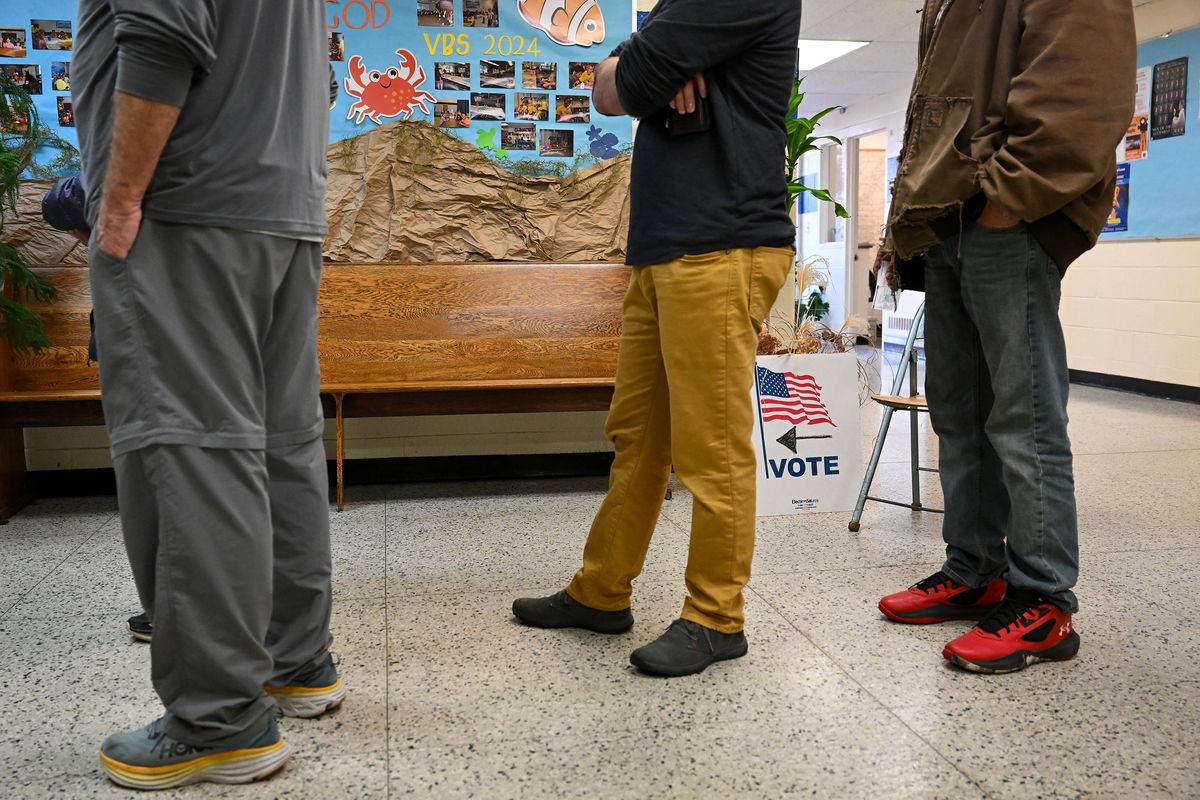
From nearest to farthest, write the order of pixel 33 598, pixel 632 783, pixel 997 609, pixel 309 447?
pixel 632 783 → pixel 309 447 → pixel 997 609 → pixel 33 598

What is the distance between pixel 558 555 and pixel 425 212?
5.39 feet

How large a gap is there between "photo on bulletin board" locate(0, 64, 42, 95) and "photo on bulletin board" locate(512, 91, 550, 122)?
174 cm

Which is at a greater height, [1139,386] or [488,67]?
[488,67]

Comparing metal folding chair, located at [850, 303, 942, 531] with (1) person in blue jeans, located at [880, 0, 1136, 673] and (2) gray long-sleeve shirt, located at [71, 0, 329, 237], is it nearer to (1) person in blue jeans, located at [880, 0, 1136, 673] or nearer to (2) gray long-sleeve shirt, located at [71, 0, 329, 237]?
(1) person in blue jeans, located at [880, 0, 1136, 673]

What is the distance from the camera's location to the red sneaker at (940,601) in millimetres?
2070

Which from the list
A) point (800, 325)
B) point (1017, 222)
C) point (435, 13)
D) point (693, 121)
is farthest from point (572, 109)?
point (1017, 222)

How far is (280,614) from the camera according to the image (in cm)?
160

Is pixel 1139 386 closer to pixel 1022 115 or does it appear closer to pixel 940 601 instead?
pixel 940 601

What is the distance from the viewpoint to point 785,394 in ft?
9.91

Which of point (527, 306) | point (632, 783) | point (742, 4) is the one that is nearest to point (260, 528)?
point (632, 783)

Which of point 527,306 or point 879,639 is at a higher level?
point 527,306

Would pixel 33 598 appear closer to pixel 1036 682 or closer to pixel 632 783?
pixel 632 783

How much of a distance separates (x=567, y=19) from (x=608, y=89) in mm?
2145

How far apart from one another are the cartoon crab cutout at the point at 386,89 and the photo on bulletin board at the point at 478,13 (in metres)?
0.26
